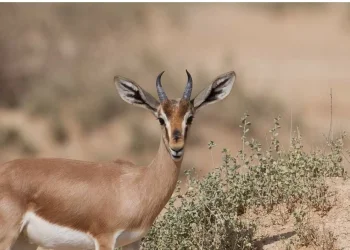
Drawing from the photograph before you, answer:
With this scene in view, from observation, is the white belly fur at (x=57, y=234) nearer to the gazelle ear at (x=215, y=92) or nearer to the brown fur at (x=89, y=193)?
the brown fur at (x=89, y=193)

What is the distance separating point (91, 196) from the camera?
778 centimetres

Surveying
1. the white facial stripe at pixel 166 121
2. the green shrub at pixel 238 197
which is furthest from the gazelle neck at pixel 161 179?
the green shrub at pixel 238 197

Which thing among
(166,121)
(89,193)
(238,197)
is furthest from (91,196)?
(238,197)

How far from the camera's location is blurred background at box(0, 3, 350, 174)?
71.2ft

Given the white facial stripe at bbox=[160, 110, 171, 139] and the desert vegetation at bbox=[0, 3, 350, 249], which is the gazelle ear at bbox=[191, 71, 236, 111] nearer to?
the white facial stripe at bbox=[160, 110, 171, 139]

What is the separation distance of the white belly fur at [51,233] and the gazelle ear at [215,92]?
161 centimetres

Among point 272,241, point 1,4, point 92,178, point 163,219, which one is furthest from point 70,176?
point 1,4

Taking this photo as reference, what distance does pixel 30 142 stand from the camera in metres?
21.7

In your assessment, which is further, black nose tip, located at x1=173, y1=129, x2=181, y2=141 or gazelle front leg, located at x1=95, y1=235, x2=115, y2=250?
gazelle front leg, located at x1=95, y1=235, x2=115, y2=250

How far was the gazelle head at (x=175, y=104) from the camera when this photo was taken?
733 centimetres

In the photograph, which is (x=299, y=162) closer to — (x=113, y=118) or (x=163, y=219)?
(x=163, y=219)

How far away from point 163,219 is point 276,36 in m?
24.9

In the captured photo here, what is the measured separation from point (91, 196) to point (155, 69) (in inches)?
792

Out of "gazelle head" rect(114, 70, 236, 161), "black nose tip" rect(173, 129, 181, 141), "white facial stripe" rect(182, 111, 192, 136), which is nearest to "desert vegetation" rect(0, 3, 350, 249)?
"gazelle head" rect(114, 70, 236, 161)
